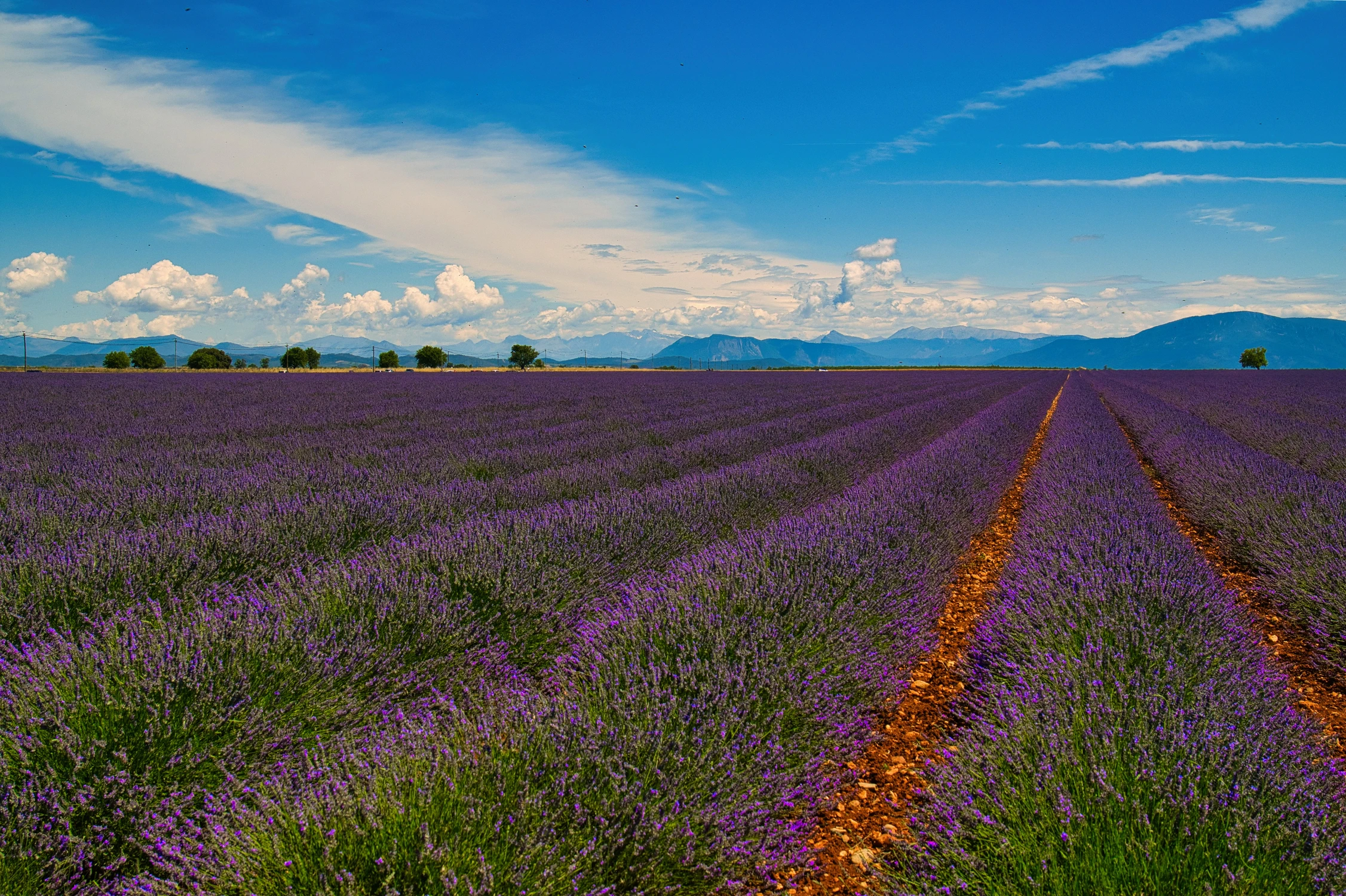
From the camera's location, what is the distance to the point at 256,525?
3.94 meters

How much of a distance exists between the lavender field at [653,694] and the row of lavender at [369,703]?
0.05ft

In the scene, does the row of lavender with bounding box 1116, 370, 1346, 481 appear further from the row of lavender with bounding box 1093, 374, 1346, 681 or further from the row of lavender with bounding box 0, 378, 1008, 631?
the row of lavender with bounding box 0, 378, 1008, 631

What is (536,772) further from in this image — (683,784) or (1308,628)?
(1308,628)

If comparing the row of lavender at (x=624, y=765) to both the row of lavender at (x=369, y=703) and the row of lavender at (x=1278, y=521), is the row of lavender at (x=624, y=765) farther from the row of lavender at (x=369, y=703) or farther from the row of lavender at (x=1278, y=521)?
Answer: the row of lavender at (x=1278, y=521)

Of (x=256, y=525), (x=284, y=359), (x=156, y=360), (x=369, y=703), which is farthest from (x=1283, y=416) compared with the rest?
(x=284, y=359)

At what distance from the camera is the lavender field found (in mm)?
1468

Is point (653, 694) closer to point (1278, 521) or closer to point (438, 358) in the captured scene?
point (1278, 521)

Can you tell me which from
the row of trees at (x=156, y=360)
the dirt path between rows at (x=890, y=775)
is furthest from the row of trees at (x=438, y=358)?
the dirt path between rows at (x=890, y=775)

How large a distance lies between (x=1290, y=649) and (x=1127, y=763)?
9.16 feet

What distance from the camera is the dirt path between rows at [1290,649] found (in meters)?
2.70

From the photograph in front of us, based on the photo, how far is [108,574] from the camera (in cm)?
311

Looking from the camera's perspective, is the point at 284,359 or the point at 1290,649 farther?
the point at 284,359

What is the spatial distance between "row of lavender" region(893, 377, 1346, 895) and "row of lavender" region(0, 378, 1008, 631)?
3031 millimetres

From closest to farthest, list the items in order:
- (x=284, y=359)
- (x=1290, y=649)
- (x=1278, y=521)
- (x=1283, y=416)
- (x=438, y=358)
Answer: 1. (x=1290, y=649)
2. (x=1278, y=521)
3. (x=1283, y=416)
4. (x=284, y=359)
5. (x=438, y=358)
